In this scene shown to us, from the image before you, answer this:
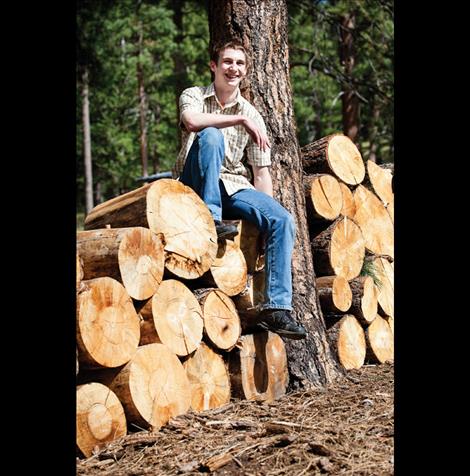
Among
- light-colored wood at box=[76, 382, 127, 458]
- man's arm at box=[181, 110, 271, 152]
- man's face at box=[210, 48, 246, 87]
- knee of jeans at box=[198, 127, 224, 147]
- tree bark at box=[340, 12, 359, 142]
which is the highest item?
tree bark at box=[340, 12, 359, 142]

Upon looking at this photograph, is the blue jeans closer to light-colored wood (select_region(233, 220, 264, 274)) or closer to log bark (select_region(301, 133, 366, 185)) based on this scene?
light-colored wood (select_region(233, 220, 264, 274))

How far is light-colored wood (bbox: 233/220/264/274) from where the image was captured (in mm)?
4181

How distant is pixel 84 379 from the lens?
10.7ft

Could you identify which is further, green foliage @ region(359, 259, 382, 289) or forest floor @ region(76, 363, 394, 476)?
green foliage @ region(359, 259, 382, 289)

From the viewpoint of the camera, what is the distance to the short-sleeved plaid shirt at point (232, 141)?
4.19 metres

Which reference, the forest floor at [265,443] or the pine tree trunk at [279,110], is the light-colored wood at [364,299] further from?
the forest floor at [265,443]

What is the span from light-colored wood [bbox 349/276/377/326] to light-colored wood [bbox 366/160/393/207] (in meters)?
0.95

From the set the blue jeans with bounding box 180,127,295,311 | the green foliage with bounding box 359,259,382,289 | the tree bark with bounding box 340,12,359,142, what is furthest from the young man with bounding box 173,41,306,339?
the tree bark with bounding box 340,12,359,142

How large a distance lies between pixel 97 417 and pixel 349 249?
2691 millimetres

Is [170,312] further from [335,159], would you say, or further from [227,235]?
Result: [335,159]

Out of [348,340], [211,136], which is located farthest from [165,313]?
[348,340]
